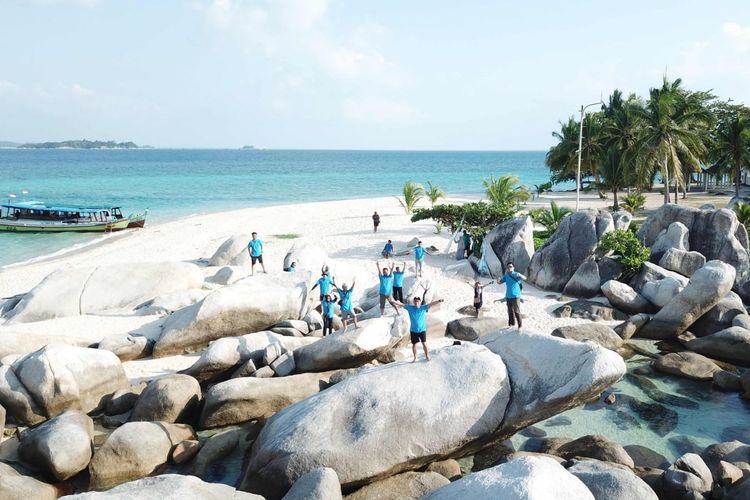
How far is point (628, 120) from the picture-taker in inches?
1783

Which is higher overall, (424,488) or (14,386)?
(14,386)

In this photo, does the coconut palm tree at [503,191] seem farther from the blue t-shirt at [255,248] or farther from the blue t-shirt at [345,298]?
the blue t-shirt at [345,298]

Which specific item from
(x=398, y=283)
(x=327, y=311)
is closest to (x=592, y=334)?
(x=398, y=283)

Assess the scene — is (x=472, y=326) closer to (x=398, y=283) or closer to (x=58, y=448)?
(x=398, y=283)

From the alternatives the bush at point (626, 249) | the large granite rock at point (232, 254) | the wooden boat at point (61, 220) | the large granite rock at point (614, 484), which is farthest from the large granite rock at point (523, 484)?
the wooden boat at point (61, 220)

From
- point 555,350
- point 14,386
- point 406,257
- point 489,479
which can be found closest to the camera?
point 489,479

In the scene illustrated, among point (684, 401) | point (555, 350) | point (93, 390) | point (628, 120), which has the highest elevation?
point (628, 120)

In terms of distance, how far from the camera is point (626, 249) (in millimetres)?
21906

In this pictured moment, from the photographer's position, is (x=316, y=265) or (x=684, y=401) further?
(x=316, y=265)

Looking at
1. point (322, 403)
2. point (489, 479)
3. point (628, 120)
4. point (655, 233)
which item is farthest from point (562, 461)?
point (628, 120)

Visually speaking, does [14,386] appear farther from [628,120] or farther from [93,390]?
[628,120]

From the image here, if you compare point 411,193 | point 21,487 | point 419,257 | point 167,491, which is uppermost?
point 411,193

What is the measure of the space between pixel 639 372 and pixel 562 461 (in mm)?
6255

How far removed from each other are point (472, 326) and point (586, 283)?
20.9 ft
